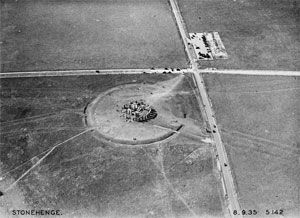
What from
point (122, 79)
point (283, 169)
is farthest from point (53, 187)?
point (283, 169)

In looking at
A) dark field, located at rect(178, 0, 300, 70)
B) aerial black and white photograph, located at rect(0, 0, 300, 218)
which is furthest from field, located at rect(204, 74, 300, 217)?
dark field, located at rect(178, 0, 300, 70)

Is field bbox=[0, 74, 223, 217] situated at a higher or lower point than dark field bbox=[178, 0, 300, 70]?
lower

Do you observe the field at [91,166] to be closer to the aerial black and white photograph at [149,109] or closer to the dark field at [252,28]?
the aerial black and white photograph at [149,109]

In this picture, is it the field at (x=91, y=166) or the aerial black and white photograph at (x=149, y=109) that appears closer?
the field at (x=91, y=166)

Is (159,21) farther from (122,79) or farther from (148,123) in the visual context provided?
(148,123)

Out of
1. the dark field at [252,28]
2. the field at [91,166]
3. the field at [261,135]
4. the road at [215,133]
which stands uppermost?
the dark field at [252,28]

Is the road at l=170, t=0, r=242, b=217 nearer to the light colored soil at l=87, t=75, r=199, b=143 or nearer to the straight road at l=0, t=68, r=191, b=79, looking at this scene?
the light colored soil at l=87, t=75, r=199, b=143

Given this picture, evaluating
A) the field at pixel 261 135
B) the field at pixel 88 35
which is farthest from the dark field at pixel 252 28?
the field at pixel 88 35
